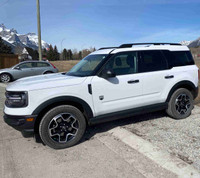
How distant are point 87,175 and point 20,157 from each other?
125 centimetres

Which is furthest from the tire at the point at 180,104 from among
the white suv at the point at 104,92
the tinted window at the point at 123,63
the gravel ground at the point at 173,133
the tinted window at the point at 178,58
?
the tinted window at the point at 123,63

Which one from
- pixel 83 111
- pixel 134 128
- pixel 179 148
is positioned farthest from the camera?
pixel 134 128

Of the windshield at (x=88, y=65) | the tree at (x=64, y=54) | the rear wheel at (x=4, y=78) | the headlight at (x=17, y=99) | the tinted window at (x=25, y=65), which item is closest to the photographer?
the headlight at (x=17, y=99)

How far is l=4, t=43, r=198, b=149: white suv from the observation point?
3.04 metres

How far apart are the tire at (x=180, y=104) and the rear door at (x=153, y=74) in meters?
0.34

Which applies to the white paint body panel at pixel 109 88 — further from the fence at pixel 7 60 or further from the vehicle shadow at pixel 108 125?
the fence at pixel 7 60

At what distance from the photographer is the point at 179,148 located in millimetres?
3113

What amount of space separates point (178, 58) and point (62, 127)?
320 centimetres

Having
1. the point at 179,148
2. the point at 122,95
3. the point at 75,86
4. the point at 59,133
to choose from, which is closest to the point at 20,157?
the point at 59,133

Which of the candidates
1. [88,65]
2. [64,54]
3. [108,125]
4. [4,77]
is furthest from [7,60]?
[64,54]

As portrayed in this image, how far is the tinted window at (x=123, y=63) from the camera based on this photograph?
3678 millimetres

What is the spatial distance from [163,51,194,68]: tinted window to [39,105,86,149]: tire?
8.23 ft

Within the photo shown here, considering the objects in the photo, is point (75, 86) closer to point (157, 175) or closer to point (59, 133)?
point (59, 133)

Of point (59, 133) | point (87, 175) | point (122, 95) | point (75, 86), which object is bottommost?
point (87, 175)
